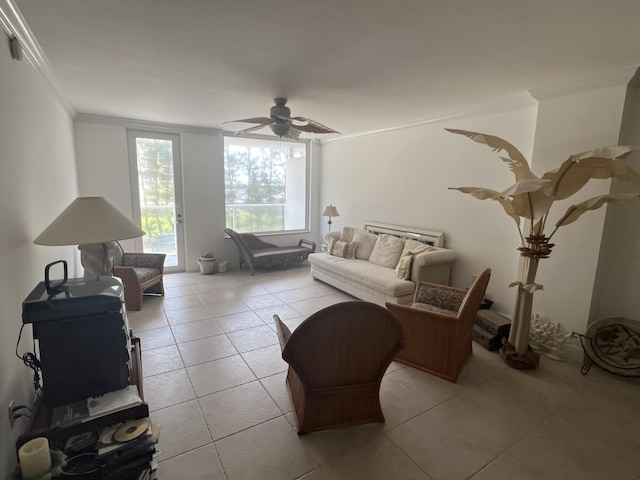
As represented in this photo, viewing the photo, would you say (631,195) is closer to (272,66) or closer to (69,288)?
(272,66)

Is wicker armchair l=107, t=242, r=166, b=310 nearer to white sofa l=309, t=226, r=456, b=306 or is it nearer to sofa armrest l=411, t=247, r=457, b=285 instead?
white sofa l=309, t=226, r=456, b=306

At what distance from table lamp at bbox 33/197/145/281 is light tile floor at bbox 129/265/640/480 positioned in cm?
120

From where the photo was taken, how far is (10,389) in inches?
63.5

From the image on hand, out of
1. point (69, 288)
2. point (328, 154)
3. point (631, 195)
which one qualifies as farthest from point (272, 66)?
point (328, 154)

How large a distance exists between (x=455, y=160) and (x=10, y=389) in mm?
4617

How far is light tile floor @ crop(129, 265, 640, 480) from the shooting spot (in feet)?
5.93

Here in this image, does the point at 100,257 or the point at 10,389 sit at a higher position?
the point at 100,257

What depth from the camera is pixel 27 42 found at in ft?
7.21

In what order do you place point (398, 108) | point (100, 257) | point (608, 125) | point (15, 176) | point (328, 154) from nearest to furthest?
1. point (15, 176)
2. point (100, 257)
3. point (608, 125)
4. point (398, 108)
5. point (328, 154)

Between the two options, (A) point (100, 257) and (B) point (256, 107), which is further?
(B) point (256, 107)

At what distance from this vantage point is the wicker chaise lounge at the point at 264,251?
559 cm

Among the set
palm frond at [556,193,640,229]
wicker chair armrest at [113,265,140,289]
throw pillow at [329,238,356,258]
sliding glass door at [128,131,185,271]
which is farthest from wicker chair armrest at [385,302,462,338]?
sliding glass door at [128,131,185,271]

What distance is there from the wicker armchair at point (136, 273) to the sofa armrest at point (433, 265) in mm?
3450

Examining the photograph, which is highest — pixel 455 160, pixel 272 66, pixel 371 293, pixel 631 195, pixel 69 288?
pixel 272 66
